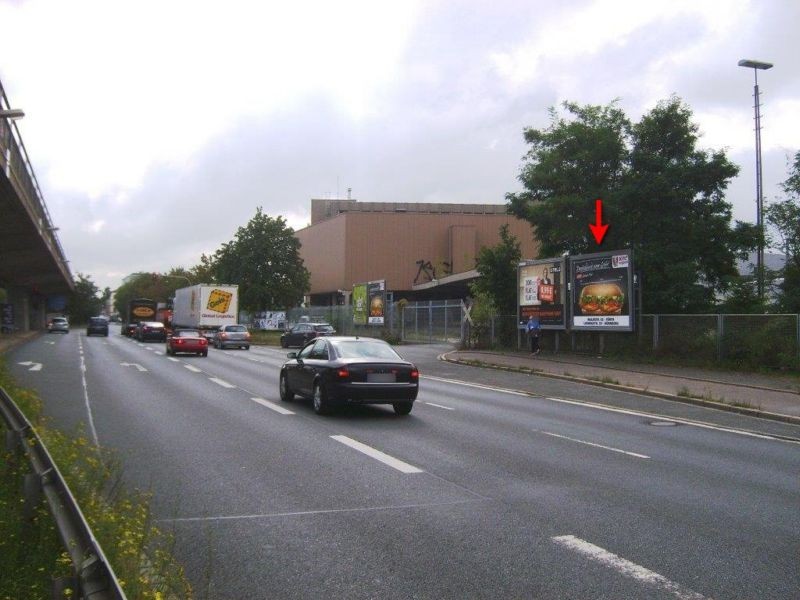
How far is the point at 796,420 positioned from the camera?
1395 cm

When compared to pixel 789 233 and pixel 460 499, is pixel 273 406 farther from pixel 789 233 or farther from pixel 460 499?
pixel 789 233

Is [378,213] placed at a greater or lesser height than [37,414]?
greater

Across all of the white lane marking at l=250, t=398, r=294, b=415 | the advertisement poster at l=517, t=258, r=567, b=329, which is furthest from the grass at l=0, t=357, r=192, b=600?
the advertisement poster at l=517, t=258, r=567, b=329

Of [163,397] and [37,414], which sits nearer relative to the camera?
[37,414]

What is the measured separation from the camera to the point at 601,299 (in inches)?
1062

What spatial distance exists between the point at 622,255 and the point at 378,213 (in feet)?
202

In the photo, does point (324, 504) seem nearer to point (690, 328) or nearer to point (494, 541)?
point (494, 541)

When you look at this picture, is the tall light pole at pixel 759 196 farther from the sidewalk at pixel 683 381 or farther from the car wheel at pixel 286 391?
the car wheel at pixel 286 391

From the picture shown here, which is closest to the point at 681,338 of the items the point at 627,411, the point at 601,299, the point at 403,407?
the point at 601,299

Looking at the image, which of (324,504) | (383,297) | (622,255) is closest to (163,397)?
(324,504)

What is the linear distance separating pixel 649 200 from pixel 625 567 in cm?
2598

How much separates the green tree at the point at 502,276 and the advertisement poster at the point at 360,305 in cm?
1698

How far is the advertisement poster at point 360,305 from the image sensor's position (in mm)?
50344

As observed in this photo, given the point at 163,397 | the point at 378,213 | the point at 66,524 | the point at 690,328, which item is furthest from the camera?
the point at 378,213
